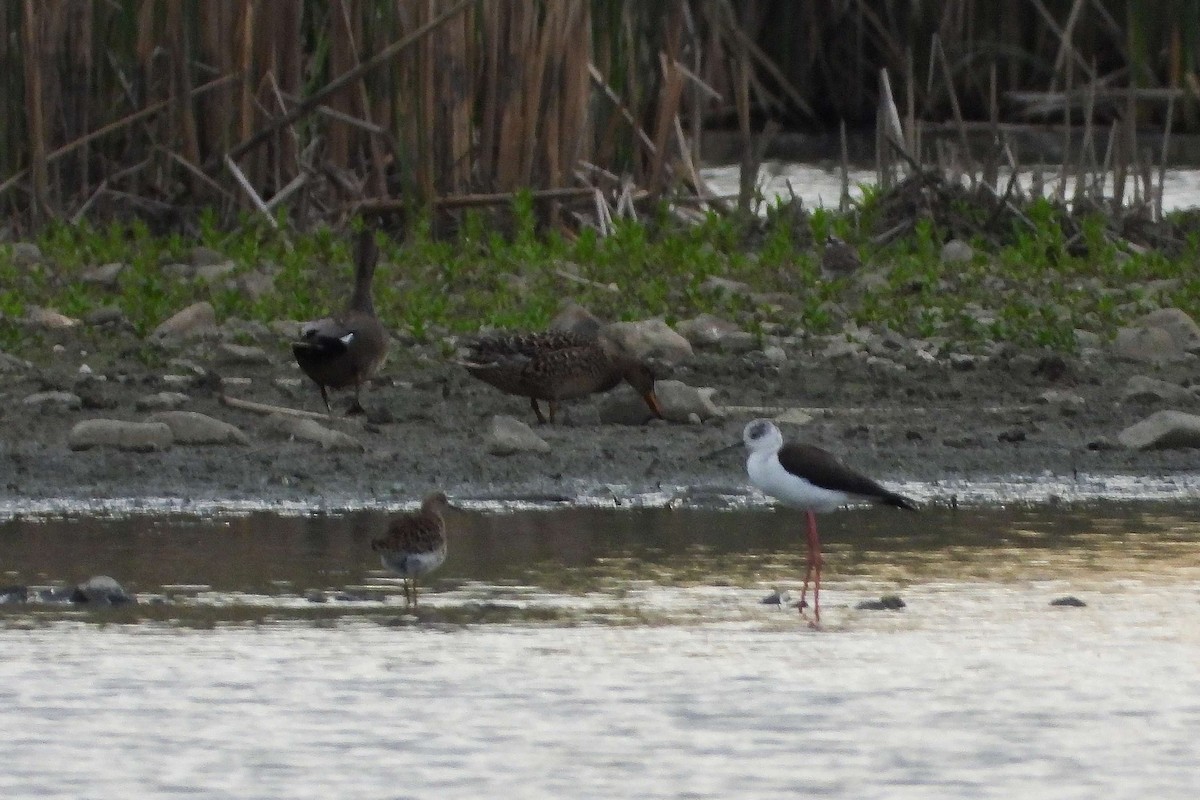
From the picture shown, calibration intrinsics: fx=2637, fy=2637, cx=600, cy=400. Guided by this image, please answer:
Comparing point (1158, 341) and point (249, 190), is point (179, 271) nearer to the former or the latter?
point (249, 190)

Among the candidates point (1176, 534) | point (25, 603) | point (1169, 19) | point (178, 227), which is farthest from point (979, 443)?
point (1169, 19)

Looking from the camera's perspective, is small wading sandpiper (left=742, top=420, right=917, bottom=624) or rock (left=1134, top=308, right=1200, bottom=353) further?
rock (left=1134, top=308, right=1200, bottom=353)

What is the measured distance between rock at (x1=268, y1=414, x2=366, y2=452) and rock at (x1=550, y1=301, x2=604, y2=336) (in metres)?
2.14

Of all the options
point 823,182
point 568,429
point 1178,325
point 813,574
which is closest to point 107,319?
point 568,429

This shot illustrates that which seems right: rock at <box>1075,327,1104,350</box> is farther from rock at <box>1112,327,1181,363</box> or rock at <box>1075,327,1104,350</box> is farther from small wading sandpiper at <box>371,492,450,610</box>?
small wading sandpiper at <box>371,492,450,610</box>

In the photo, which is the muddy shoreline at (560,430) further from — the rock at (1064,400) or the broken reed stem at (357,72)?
the broken reed stem at (357,72)

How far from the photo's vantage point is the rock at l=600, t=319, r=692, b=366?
1159 centimetres

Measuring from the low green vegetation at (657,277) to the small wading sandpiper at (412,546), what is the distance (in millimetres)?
4506

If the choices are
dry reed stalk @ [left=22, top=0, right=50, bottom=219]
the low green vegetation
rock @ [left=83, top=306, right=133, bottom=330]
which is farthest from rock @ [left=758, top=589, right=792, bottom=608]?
dry reed stalk @ [left=22, top=0, right=50, bottom=219]

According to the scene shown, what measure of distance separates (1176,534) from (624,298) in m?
4.98

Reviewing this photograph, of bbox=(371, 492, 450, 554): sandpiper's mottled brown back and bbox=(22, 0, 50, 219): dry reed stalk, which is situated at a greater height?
bbox=(22, 0, 50, 219): dry reed stalk

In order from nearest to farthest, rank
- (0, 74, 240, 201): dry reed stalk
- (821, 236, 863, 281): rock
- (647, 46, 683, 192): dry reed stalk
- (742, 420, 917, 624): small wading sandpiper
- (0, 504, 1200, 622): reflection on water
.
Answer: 1. (0, 504, 1200, 622): reflection on water
2. (742, 420, 917, 624): small wading sandpiper
3. (821, 236, 863, 281): rock
4. (0, 74, 240, 201): dry reed stalk
5. (647, 46, 683, 192): dry reed stalk

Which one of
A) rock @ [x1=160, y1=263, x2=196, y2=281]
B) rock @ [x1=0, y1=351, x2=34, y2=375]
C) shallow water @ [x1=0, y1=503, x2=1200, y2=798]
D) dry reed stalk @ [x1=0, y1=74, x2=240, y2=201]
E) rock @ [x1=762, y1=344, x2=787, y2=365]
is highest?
dry reed stalk @ [x1=0, y1=74, x2=240, y2=201]

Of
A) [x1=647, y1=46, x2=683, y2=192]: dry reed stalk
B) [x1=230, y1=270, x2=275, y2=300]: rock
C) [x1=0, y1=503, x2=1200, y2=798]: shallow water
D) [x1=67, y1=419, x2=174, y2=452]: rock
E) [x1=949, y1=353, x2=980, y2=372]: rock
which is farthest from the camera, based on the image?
[x1=647, y1=46, x2=683, y2=192]: dry reed stalk
